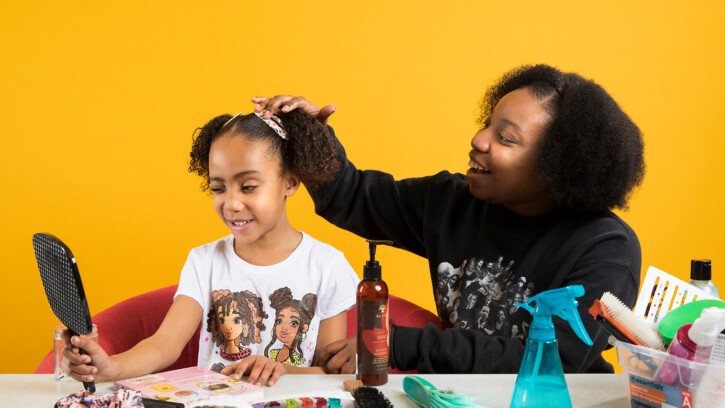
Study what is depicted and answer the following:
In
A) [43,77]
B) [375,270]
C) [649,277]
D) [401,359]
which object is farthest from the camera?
[43,77]

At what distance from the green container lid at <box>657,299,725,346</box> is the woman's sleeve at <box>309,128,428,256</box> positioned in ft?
2.47

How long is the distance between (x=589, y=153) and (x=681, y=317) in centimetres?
52

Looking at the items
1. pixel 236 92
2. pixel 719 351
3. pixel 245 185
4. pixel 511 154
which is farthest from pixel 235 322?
pixel 236 92

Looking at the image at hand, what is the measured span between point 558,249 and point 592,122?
0.85 feet

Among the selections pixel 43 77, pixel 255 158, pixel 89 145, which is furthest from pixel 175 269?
pixel 255 158

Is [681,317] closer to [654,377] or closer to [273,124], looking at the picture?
[654,377]

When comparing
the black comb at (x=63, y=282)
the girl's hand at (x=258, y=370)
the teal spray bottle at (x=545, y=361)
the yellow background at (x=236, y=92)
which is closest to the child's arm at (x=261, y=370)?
the girl's hand at (x=258, y=370)

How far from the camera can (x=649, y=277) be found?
4.09 ft

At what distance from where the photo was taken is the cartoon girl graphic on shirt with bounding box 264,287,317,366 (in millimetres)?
1336

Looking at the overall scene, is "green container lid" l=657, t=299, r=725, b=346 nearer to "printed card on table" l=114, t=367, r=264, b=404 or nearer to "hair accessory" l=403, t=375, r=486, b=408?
"hair accessory" l=403, t=375, r=486, b=408

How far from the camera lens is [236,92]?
92.4 inches

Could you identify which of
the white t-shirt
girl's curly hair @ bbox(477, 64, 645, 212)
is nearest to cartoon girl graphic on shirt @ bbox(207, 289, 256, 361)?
the white t-shirt

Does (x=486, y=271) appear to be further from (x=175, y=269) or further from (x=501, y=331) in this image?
(x=175, y=269)

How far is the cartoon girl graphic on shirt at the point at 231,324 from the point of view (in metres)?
1.33
